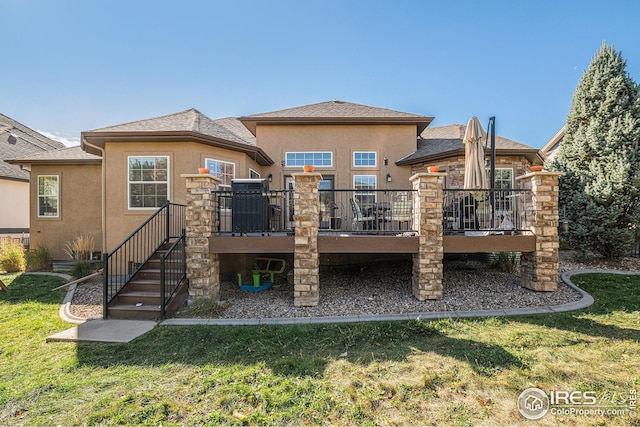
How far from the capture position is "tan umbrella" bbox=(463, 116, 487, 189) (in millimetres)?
6702

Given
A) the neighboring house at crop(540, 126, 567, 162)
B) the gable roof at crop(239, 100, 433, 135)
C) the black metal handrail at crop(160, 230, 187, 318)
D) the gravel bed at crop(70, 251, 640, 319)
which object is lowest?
the gravel bed at crop(70, 251, 640, 319)

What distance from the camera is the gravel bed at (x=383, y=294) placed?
220 inches

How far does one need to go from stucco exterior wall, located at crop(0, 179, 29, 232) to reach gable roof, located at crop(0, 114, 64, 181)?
417 mm

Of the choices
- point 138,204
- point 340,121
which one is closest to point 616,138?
point 340,121

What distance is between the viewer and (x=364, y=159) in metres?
10.7

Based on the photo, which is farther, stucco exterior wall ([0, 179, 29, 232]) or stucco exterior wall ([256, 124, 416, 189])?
stucco exterior wall ([0, 179, 29, 232])

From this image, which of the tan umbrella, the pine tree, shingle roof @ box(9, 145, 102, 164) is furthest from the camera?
shingle roof @ box(9, 145, 102, 164)

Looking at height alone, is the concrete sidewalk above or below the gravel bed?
below

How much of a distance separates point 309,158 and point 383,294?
241 inches

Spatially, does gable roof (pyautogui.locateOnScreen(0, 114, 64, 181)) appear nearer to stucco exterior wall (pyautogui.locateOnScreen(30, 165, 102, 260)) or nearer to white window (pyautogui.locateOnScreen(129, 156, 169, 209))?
stucco exterior wall (pyautogui.locateOnScreen(30, 165, 102, 260))

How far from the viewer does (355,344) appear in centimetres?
416

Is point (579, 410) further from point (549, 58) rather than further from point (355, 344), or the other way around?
point (549, 58)

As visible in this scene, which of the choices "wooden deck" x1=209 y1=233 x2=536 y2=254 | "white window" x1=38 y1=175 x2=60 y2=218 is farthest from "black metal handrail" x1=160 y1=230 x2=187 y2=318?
"white window" x1=38 y1=175 x2=60 y2=218

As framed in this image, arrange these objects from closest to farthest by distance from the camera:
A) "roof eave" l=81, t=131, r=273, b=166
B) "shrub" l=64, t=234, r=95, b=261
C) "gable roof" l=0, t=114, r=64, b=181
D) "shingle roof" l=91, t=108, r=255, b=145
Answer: "roof eave" l=81, t=131, r=273, b=166 → "shingle roof" l=91, t=108, r=255, b=145 → "shrub" l=64, t=234, r=95, b=261 → "gable roof" l=0, t=114, r=64, b=181
